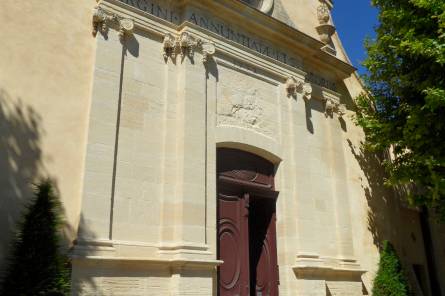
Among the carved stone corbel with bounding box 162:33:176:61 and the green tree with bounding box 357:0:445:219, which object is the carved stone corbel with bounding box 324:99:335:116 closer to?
the green tree with bounding box 357:0:445:219

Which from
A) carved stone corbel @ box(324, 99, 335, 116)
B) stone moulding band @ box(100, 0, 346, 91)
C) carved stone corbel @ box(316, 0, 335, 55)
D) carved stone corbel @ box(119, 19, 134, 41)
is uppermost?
carved stone corbel @ box(316, 0, 335, 55)

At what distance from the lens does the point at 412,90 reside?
9.48 meters

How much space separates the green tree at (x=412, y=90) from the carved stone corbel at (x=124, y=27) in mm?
5013

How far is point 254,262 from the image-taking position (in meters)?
9.43

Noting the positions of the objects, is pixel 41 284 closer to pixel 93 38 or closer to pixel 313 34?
pixel 93 38

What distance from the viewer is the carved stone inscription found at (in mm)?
8500

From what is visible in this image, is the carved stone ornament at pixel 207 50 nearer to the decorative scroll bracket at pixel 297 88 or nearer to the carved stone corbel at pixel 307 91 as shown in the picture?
the decorative scroll bracket at pixel 297 88

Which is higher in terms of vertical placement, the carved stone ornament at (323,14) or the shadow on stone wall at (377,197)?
the carved stone ornament at (323,14)

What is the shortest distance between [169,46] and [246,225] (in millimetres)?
3733

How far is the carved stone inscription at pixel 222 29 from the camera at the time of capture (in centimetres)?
850

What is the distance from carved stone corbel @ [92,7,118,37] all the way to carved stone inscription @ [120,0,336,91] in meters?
0.54

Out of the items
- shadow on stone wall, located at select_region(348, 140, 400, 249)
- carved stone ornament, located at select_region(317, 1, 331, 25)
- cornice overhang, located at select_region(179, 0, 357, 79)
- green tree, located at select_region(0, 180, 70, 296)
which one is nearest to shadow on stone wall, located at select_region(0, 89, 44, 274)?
green tree, located at select_region(0, 180, 70, 296)

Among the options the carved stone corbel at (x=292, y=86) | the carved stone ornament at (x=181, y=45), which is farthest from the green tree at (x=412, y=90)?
the carved stone ornament at (x=181, y=45)

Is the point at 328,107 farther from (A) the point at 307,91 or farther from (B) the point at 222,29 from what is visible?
(B) the point at 222,29
